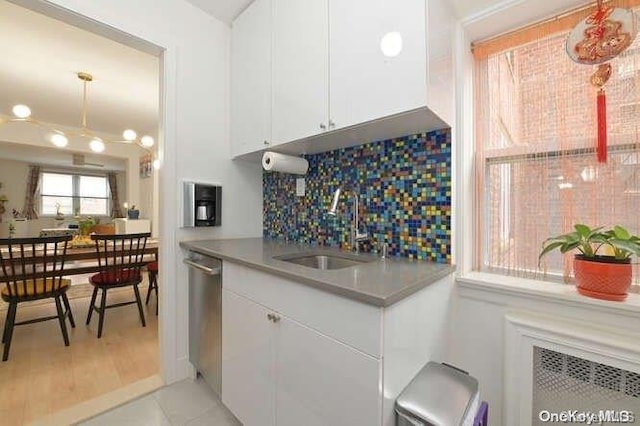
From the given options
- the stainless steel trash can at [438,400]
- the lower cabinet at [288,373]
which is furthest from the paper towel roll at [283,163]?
the stainless steel trash can at [438,400]

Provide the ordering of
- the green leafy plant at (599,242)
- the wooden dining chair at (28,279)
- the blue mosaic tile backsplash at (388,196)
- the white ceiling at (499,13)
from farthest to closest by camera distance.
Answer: the wooden dining chair at (28,279)
the blue mosaic tile backsplash at (388,196)
the white ceiling at (499,13)
the green leafy plant at (599,242)

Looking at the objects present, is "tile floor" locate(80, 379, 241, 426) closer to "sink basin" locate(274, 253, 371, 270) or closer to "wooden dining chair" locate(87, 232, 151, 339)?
"sink basin" locate(274, 253, 371, 270)

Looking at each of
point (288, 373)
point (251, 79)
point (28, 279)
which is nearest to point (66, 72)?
point (28, 279)

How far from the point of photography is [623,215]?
0.98m

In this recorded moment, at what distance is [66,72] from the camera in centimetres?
278

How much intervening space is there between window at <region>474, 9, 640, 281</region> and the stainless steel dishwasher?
135 centimetres

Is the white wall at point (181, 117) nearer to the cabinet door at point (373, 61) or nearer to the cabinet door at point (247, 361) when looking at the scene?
the cabinet door at point (247, 361)

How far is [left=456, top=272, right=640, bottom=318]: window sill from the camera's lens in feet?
2.96

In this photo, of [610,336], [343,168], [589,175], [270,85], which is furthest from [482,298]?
[270,85]

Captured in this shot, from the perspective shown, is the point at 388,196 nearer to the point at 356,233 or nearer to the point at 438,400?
the point at 356,233

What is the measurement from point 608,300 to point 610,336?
0.12m

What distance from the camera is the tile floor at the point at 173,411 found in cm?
134

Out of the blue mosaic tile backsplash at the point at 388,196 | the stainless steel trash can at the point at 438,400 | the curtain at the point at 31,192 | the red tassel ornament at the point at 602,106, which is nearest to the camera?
the stainless steel trash can at the point at 438,400

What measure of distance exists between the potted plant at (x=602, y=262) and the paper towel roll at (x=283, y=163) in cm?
129
